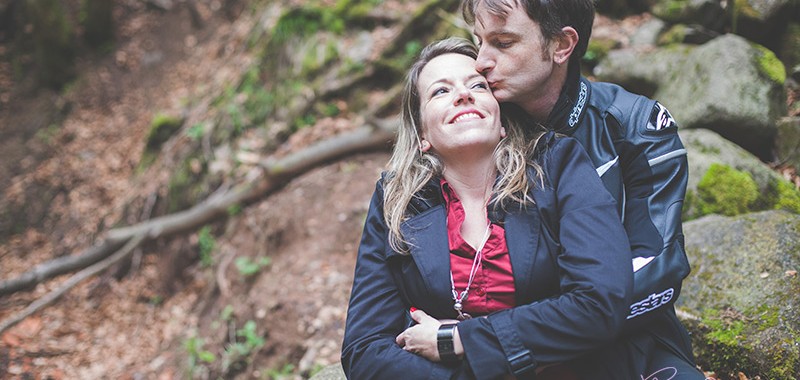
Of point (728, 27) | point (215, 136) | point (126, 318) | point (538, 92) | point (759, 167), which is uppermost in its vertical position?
point (538, 92)

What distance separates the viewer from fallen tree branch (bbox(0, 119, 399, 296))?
7.16 metres

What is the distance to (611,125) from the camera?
2830 millimetres

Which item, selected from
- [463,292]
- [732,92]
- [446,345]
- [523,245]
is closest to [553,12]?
[523,245]

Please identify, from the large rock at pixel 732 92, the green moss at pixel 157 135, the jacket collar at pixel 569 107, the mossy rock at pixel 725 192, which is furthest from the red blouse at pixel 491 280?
the green moss at pixel 157 135

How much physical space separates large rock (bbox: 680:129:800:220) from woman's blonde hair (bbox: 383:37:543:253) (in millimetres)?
2162

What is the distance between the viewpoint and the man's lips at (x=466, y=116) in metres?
2.64

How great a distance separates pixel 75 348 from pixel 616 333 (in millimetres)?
6890

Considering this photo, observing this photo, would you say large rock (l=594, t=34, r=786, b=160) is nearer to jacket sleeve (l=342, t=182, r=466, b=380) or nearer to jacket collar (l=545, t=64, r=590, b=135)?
jacket collar (l=545, t=64, r=590, b=135)

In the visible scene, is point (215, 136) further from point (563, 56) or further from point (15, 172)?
point (563, 56)

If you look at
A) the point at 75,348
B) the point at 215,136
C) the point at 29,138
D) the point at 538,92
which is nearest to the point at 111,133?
the point at 29,138

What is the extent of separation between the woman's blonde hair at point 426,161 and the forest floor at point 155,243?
2.47 meters

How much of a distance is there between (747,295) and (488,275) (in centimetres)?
188

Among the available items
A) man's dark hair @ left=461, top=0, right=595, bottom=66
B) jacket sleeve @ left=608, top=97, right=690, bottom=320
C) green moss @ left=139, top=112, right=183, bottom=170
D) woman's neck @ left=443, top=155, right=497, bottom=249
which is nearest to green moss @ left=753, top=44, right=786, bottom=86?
jacket sleeve @ left=608, top=97, right=690, bottom=320

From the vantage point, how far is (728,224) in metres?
3.74
